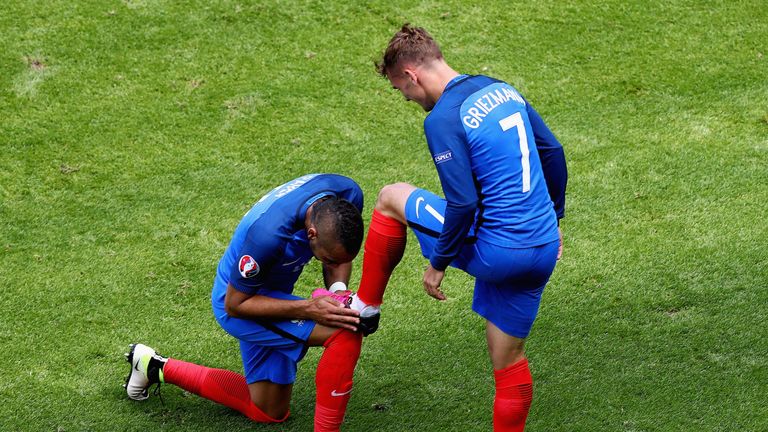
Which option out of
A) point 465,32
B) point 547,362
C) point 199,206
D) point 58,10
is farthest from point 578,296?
point 58,10

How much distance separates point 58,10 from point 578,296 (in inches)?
216

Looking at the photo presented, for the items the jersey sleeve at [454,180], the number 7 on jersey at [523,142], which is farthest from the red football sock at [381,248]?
the number 7 on jersey at [523,142]

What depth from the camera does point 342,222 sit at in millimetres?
4352

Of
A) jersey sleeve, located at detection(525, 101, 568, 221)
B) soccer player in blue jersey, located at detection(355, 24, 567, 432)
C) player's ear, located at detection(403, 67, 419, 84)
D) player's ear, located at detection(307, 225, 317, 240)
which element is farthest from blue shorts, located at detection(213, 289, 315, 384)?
jersey sleeve, located at detection(525, 101, 568, 221)

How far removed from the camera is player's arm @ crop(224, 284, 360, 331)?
4641 mm

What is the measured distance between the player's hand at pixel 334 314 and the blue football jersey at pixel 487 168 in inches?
21.3

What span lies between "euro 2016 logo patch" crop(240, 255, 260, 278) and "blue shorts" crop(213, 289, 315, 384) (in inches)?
12.3

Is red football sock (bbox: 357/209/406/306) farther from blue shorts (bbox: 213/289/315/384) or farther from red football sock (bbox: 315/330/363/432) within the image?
blue shorts (bbox: 213/289/315/384)

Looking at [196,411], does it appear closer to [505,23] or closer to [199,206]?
[199,206]

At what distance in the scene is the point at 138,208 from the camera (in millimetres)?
7062

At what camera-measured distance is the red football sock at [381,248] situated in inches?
178

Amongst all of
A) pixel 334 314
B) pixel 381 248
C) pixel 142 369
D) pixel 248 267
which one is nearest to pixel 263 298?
pixel 248 267

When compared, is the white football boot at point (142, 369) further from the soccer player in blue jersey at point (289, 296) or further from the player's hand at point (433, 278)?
the player's hand at point (433, 278)

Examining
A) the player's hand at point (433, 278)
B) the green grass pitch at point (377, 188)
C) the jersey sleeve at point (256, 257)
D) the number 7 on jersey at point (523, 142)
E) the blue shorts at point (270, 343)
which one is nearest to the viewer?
the number 7 on jersey at point (523, 142)
